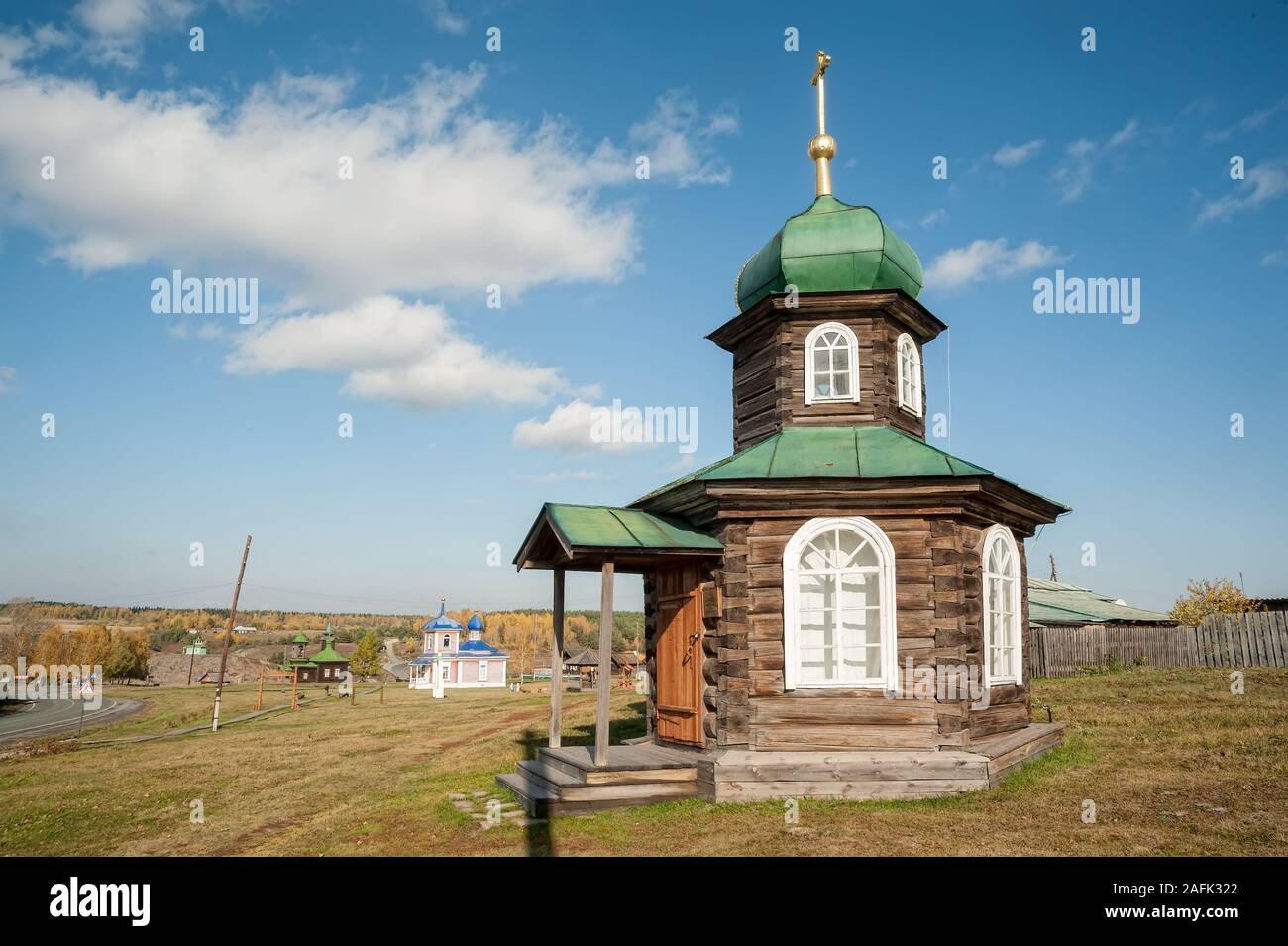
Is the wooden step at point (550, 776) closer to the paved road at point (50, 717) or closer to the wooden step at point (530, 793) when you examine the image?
the wooden step at point (530, 793)

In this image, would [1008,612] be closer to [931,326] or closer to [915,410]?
[915,410]

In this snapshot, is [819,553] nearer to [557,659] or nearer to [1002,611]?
[1002,611]

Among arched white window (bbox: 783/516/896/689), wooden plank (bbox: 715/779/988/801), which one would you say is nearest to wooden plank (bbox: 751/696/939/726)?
arched white window (bbox: 783/516/896/689)

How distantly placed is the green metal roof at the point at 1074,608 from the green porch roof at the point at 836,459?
14990 millimetres

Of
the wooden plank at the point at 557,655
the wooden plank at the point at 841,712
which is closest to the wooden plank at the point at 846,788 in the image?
the wooden plank at the point at 841,712

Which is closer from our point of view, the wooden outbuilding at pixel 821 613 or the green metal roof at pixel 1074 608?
the wooden outbuilding at pixel 821 613

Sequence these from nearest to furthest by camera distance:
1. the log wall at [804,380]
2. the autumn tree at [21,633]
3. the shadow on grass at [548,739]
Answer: the shadow on grass at [548,739], the log wall at [804,380], the autumn tree at [21,633]

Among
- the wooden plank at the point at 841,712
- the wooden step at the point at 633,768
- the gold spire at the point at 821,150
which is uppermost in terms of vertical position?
the gold spire at the point at 821,150

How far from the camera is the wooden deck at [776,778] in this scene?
10547mm

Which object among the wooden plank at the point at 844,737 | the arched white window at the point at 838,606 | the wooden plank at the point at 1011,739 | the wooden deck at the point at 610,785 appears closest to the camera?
the wooden deck at the point at 610,785

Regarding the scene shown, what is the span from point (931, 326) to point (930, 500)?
4805 millimetres
